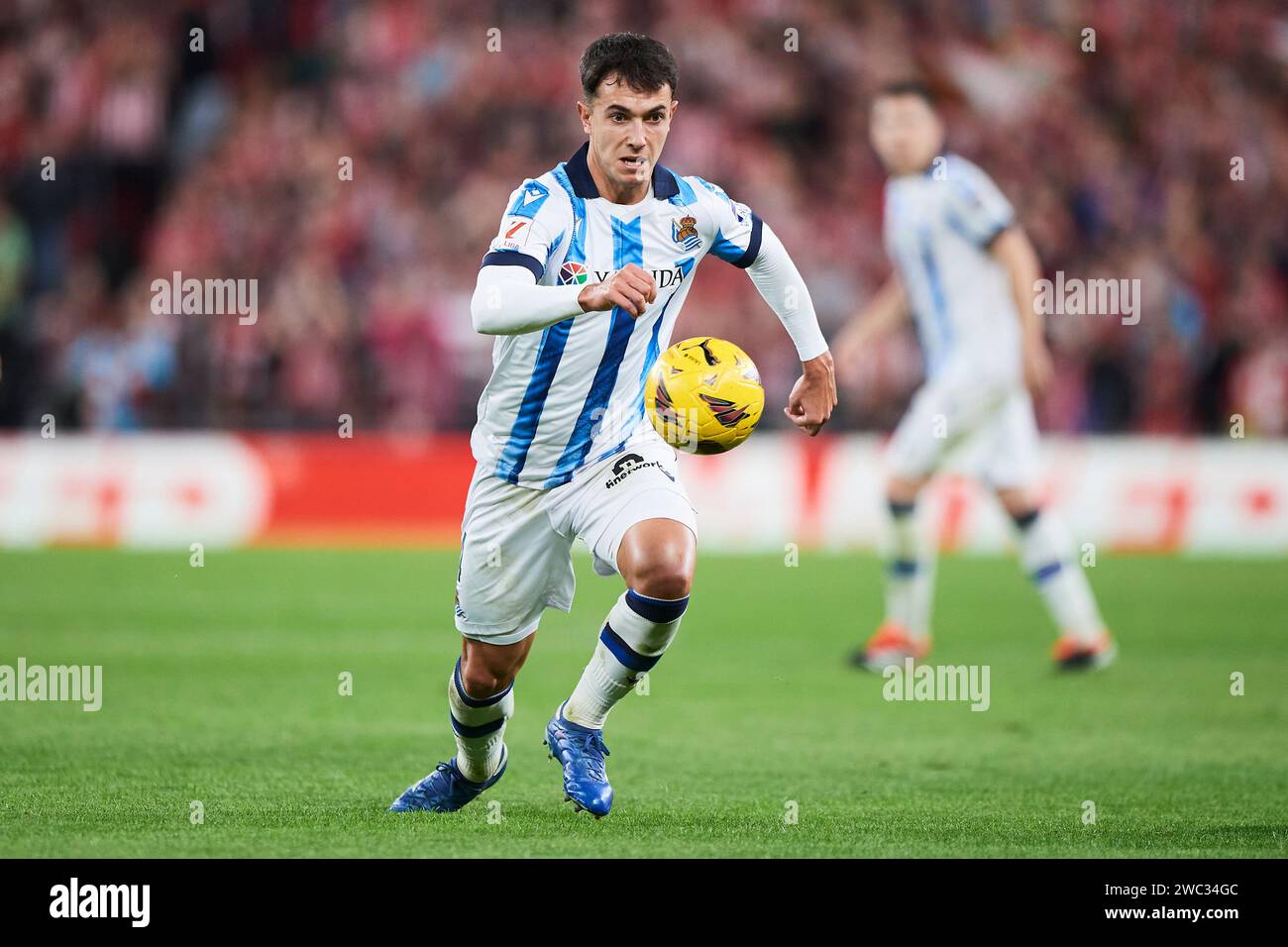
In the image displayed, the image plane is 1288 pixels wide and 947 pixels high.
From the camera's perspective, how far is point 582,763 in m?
5.70

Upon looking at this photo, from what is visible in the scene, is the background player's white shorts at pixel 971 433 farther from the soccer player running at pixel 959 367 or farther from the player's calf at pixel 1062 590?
the player's calf at pixel 1062 590

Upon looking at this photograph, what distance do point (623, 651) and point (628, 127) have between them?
1.65 meters

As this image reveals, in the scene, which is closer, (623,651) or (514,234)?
(514,234)

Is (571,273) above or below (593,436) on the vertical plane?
above

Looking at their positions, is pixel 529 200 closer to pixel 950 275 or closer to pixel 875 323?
pixel 875 323

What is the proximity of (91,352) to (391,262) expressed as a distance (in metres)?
3.07

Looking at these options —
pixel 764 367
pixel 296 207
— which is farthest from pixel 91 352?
pixel 764 367

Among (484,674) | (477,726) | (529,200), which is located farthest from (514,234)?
(477,726)

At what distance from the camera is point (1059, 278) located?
60.3 ft

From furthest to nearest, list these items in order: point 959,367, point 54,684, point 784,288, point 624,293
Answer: point 959,367
point 54,684
point 784,288
point 624,293

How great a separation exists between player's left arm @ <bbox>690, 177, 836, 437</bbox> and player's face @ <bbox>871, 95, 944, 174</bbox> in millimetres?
3992

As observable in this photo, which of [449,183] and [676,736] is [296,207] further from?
[676,736]

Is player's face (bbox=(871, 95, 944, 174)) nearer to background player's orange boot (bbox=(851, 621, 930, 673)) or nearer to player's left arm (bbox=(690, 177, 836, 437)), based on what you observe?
background player's orange boot (bbox=(851, 621, 930, 673))

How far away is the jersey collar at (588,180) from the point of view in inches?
224
